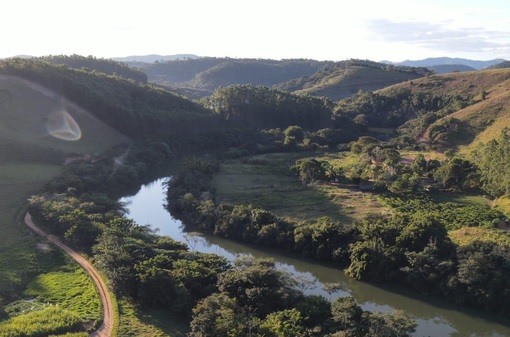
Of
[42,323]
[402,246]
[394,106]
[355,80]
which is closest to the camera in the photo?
[42,323]

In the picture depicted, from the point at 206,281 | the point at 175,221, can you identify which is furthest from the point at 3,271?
the point at 175,221

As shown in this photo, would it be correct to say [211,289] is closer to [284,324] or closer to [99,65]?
[284,324]

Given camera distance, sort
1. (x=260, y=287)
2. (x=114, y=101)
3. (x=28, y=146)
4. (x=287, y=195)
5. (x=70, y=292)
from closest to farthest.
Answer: (x=260, y=287) < (x=70, y=292) < (x=287, y=195) < (x=28, y=146) < (x=114, y=101)

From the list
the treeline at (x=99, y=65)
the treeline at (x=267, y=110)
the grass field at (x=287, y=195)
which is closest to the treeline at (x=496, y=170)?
the grass field at (x=287, y=195)

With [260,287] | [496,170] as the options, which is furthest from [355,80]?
[260,287]

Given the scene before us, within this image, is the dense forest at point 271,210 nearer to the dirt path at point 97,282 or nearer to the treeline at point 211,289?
the treeline at point 211,289

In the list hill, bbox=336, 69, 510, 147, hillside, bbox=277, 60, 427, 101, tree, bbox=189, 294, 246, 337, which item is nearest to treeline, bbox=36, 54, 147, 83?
hillside, bbox=277, 60, 427, 101
